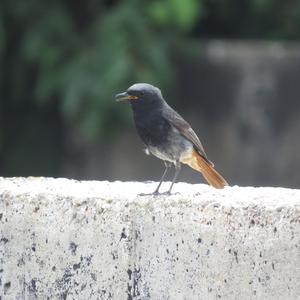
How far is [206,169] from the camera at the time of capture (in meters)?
5.04

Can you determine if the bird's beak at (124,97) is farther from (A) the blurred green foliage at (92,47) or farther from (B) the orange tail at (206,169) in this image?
(A) the blurred green foliage at (92,47)

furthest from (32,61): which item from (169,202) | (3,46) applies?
(169,202)

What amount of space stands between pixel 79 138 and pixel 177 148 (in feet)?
20.7

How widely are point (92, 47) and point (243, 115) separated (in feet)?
5.15

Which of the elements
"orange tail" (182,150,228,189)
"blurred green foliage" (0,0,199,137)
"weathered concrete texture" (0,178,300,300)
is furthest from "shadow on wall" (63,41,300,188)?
"weathered concrete texture" (0,178,300,300)

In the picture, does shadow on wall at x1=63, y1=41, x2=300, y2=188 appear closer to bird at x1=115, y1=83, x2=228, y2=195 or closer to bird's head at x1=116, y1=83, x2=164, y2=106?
bird at x1=115, y1=83, x2=228, y2=195

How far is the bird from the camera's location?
490cm

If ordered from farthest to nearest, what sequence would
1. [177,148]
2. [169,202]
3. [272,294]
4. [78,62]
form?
[78,62]
[177,148]
[169,202]
[272,294]

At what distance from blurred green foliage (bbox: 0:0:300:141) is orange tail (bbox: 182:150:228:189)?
4755mm

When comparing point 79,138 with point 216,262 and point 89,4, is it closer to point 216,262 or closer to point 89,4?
point 89,4

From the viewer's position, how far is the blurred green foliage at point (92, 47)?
33.2 ft

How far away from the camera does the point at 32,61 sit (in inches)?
423

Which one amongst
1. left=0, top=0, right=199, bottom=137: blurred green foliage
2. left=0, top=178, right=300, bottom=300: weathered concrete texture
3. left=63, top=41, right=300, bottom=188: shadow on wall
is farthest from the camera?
left=63, top=41, right=300, bottom=188: shadow on wall

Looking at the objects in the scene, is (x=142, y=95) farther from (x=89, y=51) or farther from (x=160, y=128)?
(x=89, y=51)
